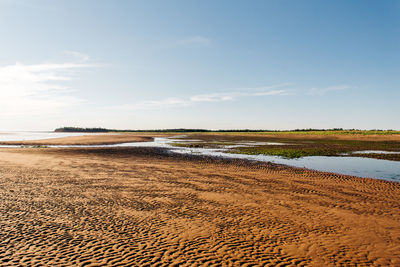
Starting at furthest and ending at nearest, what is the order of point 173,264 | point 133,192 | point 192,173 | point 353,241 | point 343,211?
point 192,173
point 133,192
point 343,211
point 353,241
point 173,264

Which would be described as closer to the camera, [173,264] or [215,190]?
[173,264]

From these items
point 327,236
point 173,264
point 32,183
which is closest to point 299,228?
point 327,236

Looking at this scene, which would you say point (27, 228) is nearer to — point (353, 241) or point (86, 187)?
point (86, 187)

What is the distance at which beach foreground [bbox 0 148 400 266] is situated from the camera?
24.0ft

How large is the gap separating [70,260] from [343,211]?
11608 mm

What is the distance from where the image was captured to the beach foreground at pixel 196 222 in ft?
24.0

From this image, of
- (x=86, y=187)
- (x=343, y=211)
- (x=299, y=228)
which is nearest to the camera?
(x=299, y=228)

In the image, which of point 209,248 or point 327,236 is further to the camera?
point 327,236

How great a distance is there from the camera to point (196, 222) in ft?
32.9

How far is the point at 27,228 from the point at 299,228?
10.3m

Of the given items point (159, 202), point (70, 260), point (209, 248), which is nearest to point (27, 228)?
point (70, 260)

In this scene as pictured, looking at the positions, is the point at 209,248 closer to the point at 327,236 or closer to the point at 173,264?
the point at 173,264

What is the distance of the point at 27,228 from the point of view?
9008mm

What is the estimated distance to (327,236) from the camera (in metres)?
8.84
